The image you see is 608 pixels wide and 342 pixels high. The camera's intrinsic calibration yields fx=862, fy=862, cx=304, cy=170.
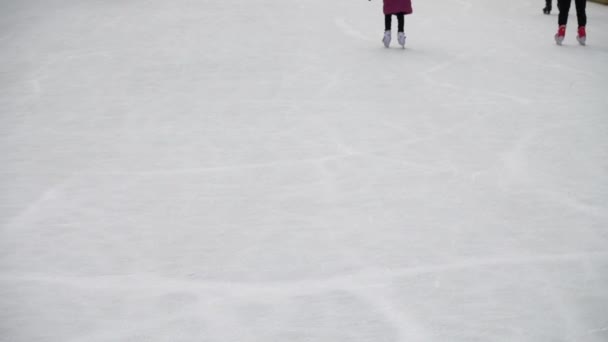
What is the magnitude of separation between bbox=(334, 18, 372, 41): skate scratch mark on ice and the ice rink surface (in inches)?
62.6

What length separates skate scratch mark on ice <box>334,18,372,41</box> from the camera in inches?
440

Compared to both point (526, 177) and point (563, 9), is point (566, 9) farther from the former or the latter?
point (526, 177)

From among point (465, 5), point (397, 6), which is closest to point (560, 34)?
point (397, 6)

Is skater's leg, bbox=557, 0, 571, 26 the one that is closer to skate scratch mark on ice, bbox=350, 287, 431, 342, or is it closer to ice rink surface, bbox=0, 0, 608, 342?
ice rink surface, bbox=0, 0, 608, 342

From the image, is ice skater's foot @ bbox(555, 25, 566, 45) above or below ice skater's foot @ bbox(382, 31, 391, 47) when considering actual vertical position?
below

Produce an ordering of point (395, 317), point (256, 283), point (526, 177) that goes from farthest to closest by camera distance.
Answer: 1. point (526, 177)
2. point (256, 283)
3. point (395, 317)

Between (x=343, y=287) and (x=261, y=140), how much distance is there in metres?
2.51

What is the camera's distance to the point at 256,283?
348cm

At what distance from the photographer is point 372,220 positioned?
424 cm

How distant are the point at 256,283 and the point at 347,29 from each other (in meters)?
8.71

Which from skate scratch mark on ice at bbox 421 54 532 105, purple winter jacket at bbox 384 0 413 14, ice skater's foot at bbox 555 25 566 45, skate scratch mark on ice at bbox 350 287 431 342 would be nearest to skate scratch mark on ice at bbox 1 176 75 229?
skate scratch mark on ice at bbox 350 287 431 342

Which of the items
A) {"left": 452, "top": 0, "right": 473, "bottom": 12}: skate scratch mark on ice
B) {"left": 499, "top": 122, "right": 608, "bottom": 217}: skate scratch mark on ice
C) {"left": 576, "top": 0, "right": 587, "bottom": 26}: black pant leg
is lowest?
{"left": 452, "top": 0, "right": 473, "bottom": 12}: skate scratch mark on ice

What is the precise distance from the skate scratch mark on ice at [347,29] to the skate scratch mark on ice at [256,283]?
7603 mm

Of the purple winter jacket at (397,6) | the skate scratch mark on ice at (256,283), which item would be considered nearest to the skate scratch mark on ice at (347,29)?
the purple winter jacket at (397,6)
